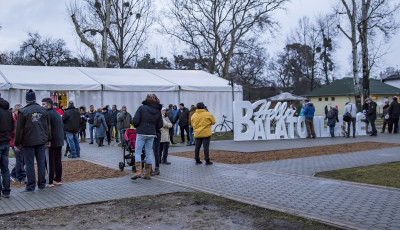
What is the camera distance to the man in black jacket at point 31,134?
288 inches

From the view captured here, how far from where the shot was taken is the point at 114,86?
21.2m

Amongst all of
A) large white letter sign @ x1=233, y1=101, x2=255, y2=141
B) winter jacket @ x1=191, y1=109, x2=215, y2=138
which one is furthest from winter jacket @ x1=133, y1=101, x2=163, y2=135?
large white letter sign @ x1=233, y1=101, x2=255, y2=141

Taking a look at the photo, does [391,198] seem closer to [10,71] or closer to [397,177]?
[397,177]

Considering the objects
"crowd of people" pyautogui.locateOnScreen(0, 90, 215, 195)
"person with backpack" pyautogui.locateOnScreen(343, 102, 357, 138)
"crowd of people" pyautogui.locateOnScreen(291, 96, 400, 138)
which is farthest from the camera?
"crowd of people" pyautogui.locateOnScreen(291, 96, 400, 138)

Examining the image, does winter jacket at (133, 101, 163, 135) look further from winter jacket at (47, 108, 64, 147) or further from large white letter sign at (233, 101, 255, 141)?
large white letter sign at (233, 101, 255, 141)

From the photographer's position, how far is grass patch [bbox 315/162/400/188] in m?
7.95

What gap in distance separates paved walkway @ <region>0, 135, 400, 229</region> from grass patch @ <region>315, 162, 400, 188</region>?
44 cm

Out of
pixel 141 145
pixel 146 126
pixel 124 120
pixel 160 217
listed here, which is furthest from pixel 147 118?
pixel 124 120

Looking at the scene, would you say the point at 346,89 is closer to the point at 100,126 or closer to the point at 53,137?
the point at 100,126

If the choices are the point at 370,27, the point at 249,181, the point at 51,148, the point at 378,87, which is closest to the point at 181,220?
the point at 249,181

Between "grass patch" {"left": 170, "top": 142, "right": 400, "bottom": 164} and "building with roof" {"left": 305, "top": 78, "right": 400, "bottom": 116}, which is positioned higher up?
"building with roof" {"left": 305, "top": 78, "right": 400, "bottom": 116}

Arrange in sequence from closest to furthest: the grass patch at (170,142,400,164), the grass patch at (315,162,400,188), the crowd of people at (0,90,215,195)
A: 1. the crowd of people at (0,90,215,195)
2. the grass patch at (315,162,400,188)
3. the grass patch at (170,142,400,164)

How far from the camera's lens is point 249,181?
8.31 metres

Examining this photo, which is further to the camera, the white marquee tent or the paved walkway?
the white marquee tent
